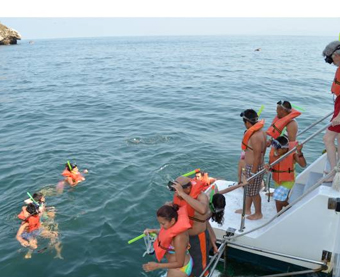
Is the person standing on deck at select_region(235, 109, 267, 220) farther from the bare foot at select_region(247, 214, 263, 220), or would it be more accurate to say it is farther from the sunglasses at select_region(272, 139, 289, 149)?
the sunglasses at select_region(272, 139, 289, 149)

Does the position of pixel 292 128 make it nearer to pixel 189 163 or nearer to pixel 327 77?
pixel 189 163

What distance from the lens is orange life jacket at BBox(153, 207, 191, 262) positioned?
14.3ft

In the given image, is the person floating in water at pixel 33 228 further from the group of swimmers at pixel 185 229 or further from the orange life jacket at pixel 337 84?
the orange life jacket at pixel 337 84

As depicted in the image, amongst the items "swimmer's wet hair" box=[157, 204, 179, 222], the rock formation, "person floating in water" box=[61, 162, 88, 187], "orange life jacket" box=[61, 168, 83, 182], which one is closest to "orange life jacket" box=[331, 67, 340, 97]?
"swimmer's wet hair" box=[157, 204, 179, 222]

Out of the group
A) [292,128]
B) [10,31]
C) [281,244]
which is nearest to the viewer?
[281,244]

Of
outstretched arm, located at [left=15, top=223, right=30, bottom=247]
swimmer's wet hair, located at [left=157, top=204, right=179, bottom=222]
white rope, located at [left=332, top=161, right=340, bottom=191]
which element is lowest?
outstretched arm, located at [left=15, top=223, right=30, bottom=247]

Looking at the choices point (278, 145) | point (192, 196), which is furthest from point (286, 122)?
point (192, 196)

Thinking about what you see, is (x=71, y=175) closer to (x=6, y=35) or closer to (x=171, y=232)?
(x=171, y=232)

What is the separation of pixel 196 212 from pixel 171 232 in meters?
0.66

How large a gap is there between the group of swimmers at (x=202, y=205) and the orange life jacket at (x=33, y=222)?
14.4 ft

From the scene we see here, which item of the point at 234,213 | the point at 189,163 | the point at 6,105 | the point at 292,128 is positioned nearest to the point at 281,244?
the point at 234,213

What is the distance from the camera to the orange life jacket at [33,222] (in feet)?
27.1

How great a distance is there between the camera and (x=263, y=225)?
19.0 ft

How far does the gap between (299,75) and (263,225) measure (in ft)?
100
